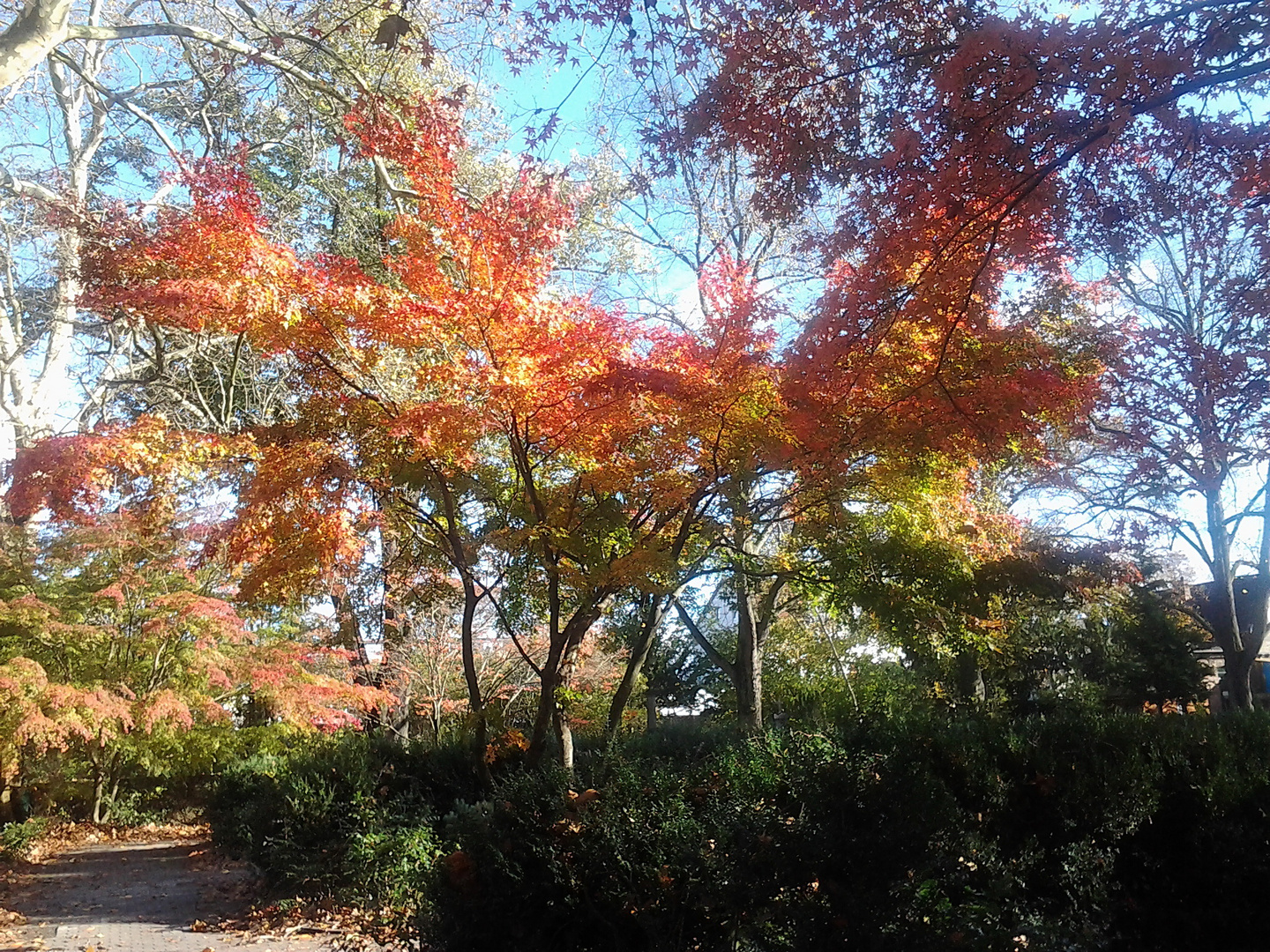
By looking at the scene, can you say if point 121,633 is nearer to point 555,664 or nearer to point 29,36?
point 555,664

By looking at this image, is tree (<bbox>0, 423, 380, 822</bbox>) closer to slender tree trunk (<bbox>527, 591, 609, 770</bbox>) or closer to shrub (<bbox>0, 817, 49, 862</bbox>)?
shrub (<bbox>0, 817, 49, 862</bbox>)

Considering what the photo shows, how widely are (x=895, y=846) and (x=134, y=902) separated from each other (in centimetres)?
753

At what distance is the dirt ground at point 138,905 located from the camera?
5.97 m

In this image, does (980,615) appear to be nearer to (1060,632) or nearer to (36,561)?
(1060,632)

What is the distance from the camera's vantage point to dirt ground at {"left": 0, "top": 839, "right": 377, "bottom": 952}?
597 cm

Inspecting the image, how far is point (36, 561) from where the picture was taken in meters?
9.55

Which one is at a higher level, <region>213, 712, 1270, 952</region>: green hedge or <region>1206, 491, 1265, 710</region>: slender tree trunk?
<region>1206, 491, 1265, 710</region>: slender tree trunk

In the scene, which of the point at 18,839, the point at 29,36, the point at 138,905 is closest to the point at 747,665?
the point at 138,905

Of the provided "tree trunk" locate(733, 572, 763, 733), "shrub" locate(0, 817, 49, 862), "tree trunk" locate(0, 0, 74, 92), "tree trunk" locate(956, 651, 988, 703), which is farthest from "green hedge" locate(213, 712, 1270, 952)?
"tree trunk" locate(956, 651, 988, 703)

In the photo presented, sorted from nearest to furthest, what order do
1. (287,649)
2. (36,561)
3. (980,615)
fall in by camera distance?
(36,561) → (980,615) → (287,649)

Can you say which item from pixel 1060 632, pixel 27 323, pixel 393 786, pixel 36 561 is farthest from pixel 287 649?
pixel 1060 632

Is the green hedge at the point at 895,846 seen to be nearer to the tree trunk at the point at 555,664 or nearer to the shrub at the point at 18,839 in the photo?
the tree trunk at the point at 555,664

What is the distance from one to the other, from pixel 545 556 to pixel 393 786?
305 centimetres

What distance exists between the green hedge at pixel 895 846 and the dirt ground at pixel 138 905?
92.8 inches
